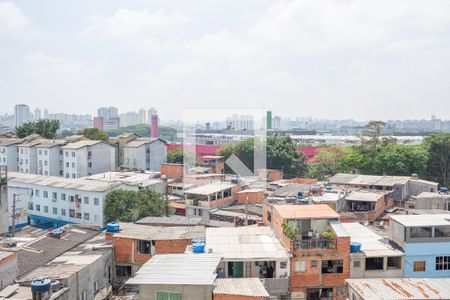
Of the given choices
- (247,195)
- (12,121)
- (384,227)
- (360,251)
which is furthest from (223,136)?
(12,121)

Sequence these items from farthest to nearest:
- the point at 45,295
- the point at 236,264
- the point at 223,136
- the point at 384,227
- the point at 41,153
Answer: the point at 223,136, the point at 41,153, the point at 384,227, the point at 236,264, the point at 45,295

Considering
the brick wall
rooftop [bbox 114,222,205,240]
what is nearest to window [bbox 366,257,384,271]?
rooftop [bbox 114,222,205,240]

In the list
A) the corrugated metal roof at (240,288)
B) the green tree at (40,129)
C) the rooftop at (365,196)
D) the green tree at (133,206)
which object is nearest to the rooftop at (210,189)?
the green tree at (133,206)

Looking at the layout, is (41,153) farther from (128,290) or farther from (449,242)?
(449,242)

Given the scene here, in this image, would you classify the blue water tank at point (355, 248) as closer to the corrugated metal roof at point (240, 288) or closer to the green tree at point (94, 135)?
the corrugated metal roof at point (240, 288)

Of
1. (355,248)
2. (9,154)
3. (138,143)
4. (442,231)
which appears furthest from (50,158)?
(442,231)

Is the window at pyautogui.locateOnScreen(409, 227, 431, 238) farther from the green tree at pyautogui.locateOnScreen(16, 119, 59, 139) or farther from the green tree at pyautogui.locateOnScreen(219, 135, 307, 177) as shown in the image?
the green tree at pyautogui.locateOnScreen(16, 119, 59, 139)

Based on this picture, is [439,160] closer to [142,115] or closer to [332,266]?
[332,266]
